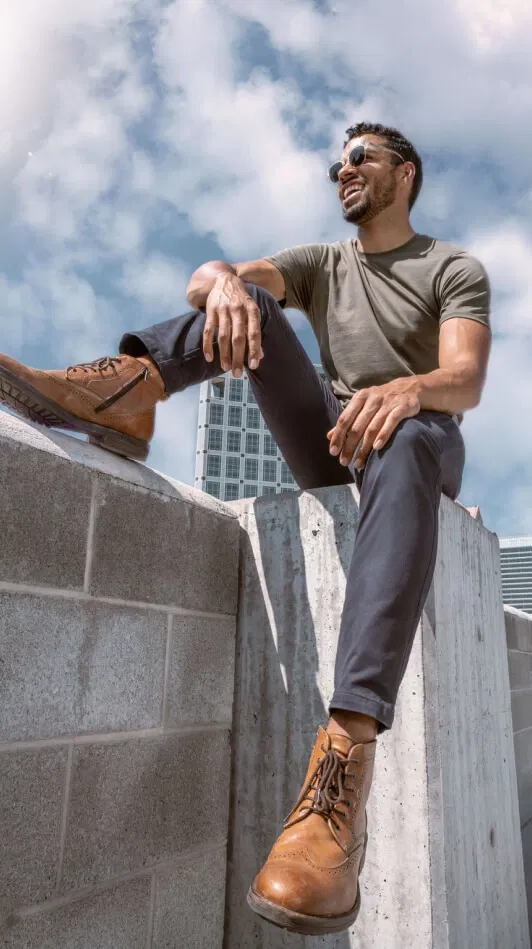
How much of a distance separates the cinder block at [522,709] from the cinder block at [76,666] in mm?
2573

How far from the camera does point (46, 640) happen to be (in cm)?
108

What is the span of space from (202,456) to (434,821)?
158ft

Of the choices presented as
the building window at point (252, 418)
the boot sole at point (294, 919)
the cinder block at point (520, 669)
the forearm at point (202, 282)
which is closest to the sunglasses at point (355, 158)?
the forearm at point (202, 282)

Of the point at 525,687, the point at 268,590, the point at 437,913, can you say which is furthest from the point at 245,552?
the point at 525,687

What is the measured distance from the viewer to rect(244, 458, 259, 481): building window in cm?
4753

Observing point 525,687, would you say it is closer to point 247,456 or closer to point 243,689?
point 243,689

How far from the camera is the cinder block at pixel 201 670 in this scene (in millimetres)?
1385

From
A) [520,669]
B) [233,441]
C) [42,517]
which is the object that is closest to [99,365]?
[42,517]

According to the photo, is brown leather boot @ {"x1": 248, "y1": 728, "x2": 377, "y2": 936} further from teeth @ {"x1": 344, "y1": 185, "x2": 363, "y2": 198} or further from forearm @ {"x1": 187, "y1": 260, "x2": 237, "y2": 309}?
teeth @ {"x1": 344, "y1": 185, "x2": 363, "y2": 198}

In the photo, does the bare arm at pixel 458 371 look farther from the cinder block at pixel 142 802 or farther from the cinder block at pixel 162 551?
A: the cinder block at pixel 142 802

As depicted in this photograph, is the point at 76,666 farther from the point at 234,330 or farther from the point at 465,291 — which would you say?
the point at 465,291

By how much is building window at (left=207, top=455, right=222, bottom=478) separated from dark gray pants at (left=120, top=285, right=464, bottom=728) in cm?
4675

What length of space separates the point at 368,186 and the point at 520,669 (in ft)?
8.76

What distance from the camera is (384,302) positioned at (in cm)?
174
